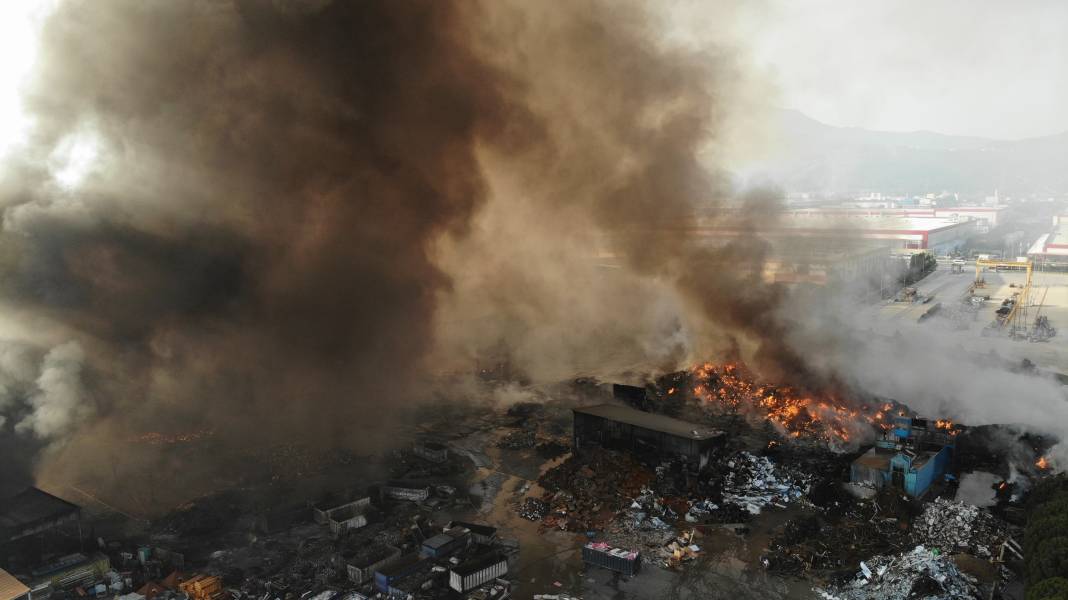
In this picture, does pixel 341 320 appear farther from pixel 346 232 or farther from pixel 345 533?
pixel 345 533

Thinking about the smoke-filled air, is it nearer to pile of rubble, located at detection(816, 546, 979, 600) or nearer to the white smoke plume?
the white smoke plume

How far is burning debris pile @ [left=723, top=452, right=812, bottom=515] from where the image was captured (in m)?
20.6

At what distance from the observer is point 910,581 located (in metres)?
15.5

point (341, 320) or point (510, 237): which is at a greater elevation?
point (510, 237)

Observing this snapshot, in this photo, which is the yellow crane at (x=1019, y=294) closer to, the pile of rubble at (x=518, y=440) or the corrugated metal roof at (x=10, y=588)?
the pile of rubble at (x=518, y=440)

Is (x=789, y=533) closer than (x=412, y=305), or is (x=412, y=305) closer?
(x=789, y=533)

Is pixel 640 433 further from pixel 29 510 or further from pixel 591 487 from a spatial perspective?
pixel 29 510

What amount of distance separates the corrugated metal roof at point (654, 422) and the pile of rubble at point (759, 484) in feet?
4.62

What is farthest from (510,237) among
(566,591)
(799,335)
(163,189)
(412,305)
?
(566,591)

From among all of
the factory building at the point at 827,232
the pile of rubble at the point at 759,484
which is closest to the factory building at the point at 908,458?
the pile of rubble at the point at 759,484

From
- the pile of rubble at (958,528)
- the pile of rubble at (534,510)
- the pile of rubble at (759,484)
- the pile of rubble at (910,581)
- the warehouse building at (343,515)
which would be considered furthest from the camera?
the pile of rubble at (759,484)

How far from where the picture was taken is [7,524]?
16453 millimetres

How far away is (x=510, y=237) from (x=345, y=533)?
80.2ft

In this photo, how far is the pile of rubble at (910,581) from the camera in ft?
49.7
